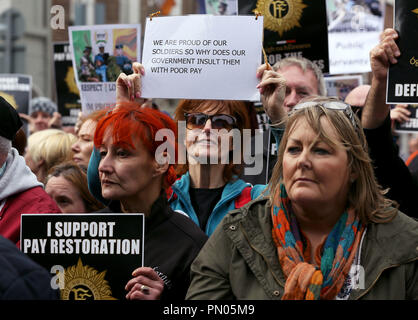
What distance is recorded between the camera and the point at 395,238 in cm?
282

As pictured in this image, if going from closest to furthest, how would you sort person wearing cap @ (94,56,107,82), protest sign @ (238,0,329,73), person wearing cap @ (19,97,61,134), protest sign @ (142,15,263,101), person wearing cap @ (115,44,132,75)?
protest sign @ (142,15,263,101) < protest sign @ (238,0,329,73) < person wearing cap @ (115,44,132,75) < person wearing cap @ (94,56,107,82) < person wearing cap @ (19,97,61,134)

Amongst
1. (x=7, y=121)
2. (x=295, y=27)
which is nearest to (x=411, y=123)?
(x=295, y=27)

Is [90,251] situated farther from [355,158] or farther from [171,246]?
[355,158]

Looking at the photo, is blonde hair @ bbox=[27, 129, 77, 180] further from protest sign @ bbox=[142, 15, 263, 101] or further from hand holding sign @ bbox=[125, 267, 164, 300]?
hand holding sign @ bbox=[125, 267, 164, 300]

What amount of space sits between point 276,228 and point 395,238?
16.7 inches

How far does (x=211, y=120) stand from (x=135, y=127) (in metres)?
0.63

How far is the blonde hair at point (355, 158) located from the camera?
2.93 m

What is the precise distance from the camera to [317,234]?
2.95 meters

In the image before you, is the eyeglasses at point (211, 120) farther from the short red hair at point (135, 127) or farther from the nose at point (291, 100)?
the nose at point (291, 100)

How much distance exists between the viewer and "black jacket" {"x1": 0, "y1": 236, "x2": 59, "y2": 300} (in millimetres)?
2213

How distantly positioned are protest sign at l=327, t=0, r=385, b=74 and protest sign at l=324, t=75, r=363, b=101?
0.26ft

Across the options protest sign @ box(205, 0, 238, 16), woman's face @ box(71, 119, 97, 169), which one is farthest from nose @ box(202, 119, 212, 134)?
protest sign @ box(205, 0, 238, 16)

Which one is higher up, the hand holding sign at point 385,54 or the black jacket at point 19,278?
the hand holding sign at point 385,54

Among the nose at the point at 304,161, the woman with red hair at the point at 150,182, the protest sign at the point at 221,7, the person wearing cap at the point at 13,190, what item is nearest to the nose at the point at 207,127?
the woman with red hair at the point at 150,182
